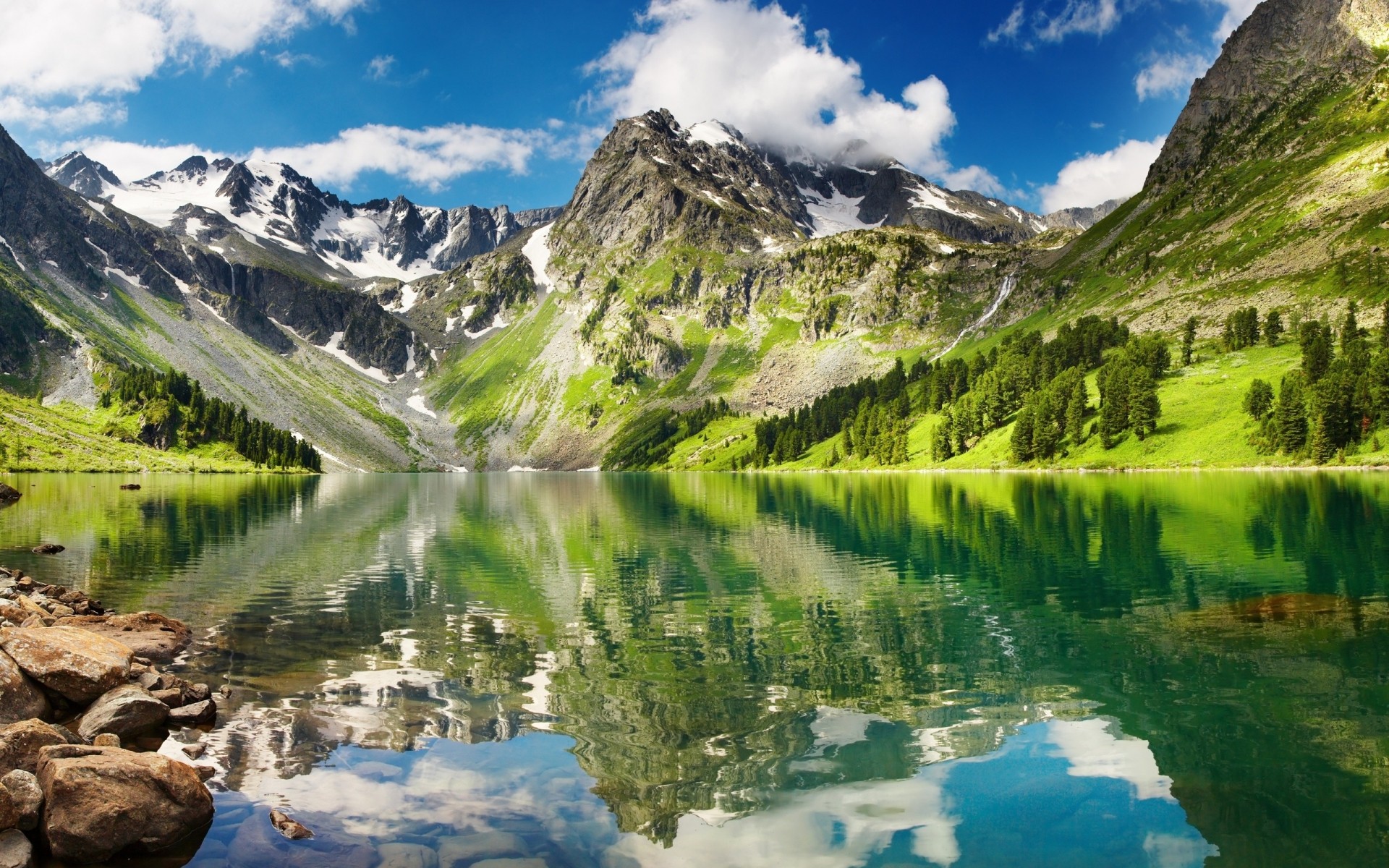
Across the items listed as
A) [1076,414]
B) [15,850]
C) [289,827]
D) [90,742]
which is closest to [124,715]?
[90,742]

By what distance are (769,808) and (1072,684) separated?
12.9 meters

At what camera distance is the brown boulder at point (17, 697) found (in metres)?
19.7

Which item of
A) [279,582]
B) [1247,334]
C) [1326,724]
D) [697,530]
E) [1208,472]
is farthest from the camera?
[1247,334]

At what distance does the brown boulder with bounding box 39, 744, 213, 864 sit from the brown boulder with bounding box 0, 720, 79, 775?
610 millimetres

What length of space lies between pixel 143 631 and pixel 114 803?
66.4 ft

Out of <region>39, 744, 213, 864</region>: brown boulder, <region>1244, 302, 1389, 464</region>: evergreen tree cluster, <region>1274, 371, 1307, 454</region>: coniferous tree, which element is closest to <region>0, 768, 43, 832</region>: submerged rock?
<region>39, 744, 213, 864</region>: brown boulder

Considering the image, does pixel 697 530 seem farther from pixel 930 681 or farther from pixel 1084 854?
pixel 1084 854

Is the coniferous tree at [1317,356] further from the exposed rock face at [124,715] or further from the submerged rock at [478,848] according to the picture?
the exposed rock face at [124,715]

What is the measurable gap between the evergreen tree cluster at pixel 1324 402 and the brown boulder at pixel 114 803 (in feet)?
526

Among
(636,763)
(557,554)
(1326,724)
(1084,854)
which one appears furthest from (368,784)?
(557,554)

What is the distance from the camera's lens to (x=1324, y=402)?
12900 centimetres

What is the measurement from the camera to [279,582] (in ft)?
152

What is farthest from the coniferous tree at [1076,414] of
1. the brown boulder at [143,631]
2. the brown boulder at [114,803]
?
the brown boulder at [114,803]

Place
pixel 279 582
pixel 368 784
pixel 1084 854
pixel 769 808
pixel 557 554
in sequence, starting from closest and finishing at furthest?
pixel 1084 854 → pixel 769 808 → pixel 368 784 → pixel 279 582 → pixel 557 554
